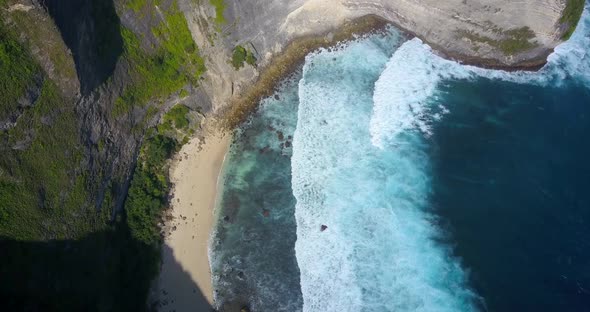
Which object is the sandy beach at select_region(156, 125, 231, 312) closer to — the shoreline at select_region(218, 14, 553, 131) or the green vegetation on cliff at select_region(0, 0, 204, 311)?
the green vegetation on cliff at select_region(0, 0, 204, 311)

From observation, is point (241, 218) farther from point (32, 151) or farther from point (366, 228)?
point (32, 151)

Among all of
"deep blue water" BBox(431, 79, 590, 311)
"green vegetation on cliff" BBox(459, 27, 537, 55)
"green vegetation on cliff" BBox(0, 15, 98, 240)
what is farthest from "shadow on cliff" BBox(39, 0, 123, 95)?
"green vegetation on cliff" BBox(459, 27, 537, 55)

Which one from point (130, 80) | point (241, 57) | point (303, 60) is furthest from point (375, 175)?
point (130, 80)

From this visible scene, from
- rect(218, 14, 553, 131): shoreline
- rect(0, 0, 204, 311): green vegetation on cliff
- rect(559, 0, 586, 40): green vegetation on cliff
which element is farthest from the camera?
rect(559, 0, 586, 40): green vegetation on cliff

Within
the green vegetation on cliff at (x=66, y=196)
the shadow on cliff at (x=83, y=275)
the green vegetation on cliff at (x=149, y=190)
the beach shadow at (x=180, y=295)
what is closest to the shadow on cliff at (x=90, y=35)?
the green vegetation on cliff at (x=66, y=196)

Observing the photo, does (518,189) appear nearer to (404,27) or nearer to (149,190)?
(404,27)

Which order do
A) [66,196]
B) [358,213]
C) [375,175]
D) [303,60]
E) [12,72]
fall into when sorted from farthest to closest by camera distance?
1. [303,60]
2. [375,175]
3. [358,213]
4. [66,196]
5. [12,72]

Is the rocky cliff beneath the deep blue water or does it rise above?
above
